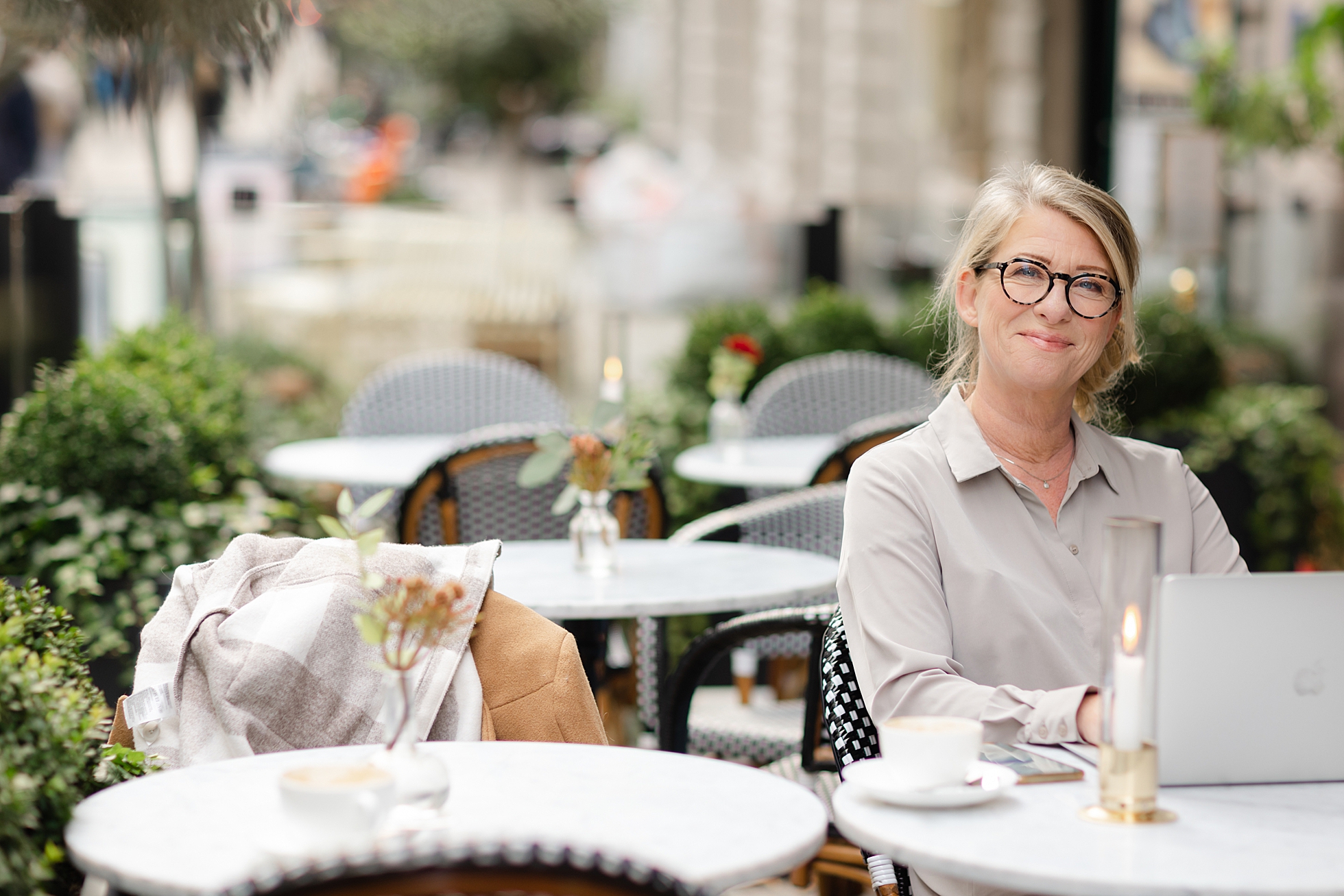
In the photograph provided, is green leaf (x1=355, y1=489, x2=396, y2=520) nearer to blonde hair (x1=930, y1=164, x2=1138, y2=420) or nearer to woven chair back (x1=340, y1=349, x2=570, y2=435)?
blonde hair (x1=930, y1=164, x2=1138, y2=420)

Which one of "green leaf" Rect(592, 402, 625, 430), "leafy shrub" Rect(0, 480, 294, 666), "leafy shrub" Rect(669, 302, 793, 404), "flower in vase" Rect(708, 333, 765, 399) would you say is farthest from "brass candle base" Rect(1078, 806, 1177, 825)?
"leafy shrub" Rect(669, 302, 793, 404)

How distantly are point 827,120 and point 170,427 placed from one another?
378 inches

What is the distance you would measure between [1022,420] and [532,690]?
2.52 feet

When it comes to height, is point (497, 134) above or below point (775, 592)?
above

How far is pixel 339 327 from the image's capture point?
309 inches

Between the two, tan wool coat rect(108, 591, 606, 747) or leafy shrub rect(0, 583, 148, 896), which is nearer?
leafy shrub rect(0, 583, 148, 896)

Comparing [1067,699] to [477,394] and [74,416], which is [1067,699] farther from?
[477,394]

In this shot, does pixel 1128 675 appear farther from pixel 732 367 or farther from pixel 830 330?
pixel 830 330

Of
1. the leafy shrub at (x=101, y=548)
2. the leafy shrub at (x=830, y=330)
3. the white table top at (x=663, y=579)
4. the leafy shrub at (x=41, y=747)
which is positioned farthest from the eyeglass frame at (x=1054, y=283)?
the leafy shrub at (x=830, y=330)

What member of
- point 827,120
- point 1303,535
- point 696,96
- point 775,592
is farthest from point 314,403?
point 696,96

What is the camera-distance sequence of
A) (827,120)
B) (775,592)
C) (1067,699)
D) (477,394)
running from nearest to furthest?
(1067,699) < (775,592) < (477,394) < (827,120)

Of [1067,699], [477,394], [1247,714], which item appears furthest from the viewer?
[477,394]

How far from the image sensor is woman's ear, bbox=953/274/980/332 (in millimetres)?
2119

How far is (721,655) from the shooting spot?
8.18ft
